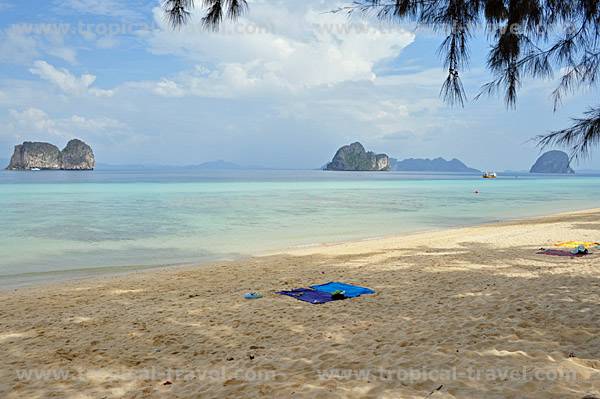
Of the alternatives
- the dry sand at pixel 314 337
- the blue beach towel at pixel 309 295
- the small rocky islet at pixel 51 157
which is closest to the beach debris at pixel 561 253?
the dry sand at pixel 314 337

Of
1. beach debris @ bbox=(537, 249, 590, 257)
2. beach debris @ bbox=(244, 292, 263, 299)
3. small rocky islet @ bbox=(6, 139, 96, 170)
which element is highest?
small rocky islet @ bbox=(6, 139, 96, 170)

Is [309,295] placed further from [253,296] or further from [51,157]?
[51,157]

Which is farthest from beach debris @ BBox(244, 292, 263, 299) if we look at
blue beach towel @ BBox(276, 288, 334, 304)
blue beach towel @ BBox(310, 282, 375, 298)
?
blue beach towel @ BBox(310, 282, 375, 298)

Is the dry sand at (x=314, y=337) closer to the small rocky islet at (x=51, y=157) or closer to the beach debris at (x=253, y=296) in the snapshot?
the beach debris at (x=253, y=296)

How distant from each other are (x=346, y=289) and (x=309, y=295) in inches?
26.3

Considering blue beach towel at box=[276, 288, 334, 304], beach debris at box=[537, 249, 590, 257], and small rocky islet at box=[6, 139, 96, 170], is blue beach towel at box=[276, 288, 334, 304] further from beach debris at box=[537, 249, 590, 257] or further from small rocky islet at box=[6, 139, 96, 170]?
small rocky islet at box=[6, 139, 96, 170]

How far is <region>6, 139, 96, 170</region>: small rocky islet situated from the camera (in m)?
154

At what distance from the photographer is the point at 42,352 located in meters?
4.54

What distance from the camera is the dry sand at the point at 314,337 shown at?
3486 millimetres

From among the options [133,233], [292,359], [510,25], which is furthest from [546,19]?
[133,233]

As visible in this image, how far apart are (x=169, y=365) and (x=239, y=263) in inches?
251

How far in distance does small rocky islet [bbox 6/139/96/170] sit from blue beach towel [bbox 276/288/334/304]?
573ft

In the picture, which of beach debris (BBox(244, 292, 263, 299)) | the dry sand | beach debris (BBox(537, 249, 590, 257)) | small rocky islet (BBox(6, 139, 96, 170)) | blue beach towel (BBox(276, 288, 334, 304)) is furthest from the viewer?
small rocky islet (BBox(6, 139, 96, 170))

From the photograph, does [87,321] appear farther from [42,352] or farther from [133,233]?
[133,233]
